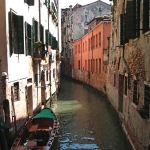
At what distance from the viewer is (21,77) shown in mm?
11164

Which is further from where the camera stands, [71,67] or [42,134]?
[71,67]

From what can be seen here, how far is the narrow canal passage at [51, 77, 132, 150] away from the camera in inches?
419

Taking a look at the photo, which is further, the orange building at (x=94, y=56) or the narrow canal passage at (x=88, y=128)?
the orange building at (x=94, y=56)

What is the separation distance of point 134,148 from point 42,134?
3.21 meters

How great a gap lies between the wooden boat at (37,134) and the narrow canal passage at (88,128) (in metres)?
0.76

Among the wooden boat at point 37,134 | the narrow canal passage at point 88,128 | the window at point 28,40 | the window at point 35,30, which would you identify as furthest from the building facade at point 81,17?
the wooden boat at point 37,134

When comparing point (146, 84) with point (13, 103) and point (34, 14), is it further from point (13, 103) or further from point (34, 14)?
point (34, 14)

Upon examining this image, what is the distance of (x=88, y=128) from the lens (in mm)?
13219

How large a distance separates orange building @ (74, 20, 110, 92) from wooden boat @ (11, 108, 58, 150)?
10.6 m

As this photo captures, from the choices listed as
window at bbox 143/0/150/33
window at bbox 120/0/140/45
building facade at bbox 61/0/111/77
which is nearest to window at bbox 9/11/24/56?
window at bbox 120/0/140/45

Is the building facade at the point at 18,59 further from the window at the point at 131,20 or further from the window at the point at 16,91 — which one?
the window at the point at 131,20

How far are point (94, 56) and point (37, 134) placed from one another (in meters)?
19.1

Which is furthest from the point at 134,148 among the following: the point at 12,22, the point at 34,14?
the point at 34,14

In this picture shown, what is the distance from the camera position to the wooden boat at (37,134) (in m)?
8.71
